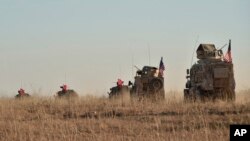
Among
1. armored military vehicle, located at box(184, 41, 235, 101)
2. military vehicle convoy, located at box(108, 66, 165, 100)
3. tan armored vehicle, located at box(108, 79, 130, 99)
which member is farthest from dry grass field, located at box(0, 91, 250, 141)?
tan armored vehicle, located at box(108, 79, 130, 99)

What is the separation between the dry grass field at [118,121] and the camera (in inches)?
424

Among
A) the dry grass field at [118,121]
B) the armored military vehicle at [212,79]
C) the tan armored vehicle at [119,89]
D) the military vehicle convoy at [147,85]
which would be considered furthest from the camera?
the tan armored vehicle at [119,89]

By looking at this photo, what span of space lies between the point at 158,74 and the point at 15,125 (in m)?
13.2

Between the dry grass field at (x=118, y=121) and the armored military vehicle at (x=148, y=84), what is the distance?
4386 millimetres

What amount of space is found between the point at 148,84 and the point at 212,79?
126 inches

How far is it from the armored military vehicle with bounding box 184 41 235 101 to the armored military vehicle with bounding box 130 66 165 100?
137 cm

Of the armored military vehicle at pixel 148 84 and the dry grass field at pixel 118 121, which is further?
the armored military vehicle at pixel 148 84

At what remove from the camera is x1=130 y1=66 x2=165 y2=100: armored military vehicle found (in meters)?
23.8

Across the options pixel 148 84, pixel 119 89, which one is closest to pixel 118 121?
pixel 148 84

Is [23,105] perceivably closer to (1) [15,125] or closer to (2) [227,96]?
(1) [15,125]

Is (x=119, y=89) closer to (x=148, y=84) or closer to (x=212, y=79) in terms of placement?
(x=148, y=84)

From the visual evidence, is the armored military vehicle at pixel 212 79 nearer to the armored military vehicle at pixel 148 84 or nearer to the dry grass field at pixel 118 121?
the armored military vehicle at pixel 148 84

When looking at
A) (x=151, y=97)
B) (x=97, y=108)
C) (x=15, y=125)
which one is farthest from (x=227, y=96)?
(x=15, y=125)

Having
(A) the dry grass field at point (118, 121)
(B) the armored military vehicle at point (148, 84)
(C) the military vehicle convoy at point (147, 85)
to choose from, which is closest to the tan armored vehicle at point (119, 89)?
(C) the military vehicle convoy at point (147, 85)
